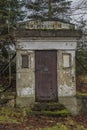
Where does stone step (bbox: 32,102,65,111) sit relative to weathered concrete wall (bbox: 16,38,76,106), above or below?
below

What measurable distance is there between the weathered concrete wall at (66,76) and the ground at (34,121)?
39.4 inches

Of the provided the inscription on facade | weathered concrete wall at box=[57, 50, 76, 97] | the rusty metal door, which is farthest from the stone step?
the inscription on facade

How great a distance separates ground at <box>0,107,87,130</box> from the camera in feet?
28.3

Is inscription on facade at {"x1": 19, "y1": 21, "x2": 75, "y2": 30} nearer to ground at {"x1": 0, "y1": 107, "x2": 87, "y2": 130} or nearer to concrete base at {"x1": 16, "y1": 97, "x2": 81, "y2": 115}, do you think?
concrete base at {"x1": 16, "y1": 97, "x2": 81, "y2": 115}

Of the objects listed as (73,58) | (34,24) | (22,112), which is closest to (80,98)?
(73,58)

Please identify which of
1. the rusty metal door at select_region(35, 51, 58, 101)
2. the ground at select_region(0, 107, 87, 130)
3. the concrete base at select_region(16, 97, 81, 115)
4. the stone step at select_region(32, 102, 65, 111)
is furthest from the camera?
the rusty metal door at select_region(35, 51, 58, 101)

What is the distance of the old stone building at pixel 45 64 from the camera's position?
1135 centimetres

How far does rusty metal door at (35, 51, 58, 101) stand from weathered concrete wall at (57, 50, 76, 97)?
0.47ft

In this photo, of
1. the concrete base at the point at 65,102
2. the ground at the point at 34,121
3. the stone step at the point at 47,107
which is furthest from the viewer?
the concrete base at the point at 65,102

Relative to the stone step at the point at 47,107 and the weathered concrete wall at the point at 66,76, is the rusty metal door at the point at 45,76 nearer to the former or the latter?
the weathered concrete wall at the point at 66,76

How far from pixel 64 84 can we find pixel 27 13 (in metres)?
4.80

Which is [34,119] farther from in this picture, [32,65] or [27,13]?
[27,13]

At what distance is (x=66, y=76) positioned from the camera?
11.5m

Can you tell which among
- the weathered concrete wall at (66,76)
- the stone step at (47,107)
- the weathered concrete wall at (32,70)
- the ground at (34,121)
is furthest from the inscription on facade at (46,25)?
the ground at (34,121)
